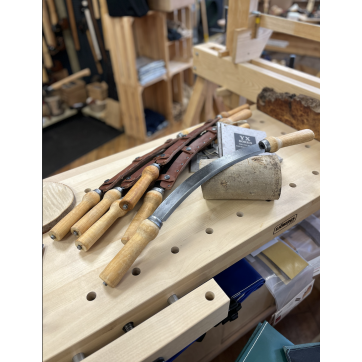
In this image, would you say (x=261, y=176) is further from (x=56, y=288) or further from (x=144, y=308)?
(x=56, y=288)

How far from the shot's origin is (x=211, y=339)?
1.03 meters

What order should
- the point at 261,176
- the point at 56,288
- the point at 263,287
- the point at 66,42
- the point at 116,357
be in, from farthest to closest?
1. the point at 66,42
2. the point at 263,287
3. the point at 261,176
4. the point at 56,288
5. the point at 116,357

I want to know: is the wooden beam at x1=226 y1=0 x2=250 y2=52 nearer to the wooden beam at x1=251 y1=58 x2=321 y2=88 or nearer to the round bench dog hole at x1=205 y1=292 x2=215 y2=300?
the wooden beam at x1=251 y1=58 x2=321 y2=88

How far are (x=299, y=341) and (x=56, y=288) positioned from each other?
107 centimetres

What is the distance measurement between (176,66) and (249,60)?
1.73m

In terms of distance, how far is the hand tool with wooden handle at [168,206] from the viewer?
629 millimetres

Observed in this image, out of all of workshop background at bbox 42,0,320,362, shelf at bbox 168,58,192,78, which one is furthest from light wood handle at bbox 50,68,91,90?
shelf at bbox 168,58,192,78

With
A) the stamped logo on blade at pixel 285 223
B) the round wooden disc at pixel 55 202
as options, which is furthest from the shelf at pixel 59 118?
the stamped logo on blade at pixel 285 223

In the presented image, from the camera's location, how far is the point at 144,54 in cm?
289

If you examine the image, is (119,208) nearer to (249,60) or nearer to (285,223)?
(285,223)

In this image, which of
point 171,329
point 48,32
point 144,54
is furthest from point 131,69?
point 171,329

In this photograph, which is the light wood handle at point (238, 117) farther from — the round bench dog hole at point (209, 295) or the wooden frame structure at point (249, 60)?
the round bench dog hole at point (209, 295)

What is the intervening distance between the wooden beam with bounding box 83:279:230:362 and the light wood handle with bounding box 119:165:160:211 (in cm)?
28

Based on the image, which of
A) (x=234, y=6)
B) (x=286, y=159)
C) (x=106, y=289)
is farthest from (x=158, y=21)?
(x=106, y=289)
